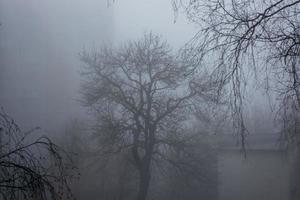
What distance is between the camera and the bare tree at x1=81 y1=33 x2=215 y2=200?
21.8 m


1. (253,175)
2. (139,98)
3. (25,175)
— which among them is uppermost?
(139,98)

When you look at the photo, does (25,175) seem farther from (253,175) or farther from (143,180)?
(253,175)

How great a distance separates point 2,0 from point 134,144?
28.0 meters

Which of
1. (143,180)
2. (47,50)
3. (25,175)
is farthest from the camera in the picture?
(47,50)

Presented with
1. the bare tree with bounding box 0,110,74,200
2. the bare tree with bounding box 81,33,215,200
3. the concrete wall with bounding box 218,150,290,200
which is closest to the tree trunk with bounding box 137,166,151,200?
the bare tree with bounding box 81,33,215,200

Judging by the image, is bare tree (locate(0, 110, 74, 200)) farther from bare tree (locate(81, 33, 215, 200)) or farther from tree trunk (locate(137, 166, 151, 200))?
tree trunk (locate(137, 166, 151, 200))

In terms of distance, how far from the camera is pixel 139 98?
22344 millimetres

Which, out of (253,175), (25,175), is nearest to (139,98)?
(253,175)

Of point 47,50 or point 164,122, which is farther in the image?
point 47,50

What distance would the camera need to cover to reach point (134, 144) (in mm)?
22062

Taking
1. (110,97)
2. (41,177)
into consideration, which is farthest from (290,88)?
(110,97)

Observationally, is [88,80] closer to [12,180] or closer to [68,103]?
[12,180]

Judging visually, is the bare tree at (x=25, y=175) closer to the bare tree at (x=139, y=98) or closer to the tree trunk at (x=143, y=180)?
the bare tree at (x=139, y=98)

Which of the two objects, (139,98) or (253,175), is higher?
(139,98)
